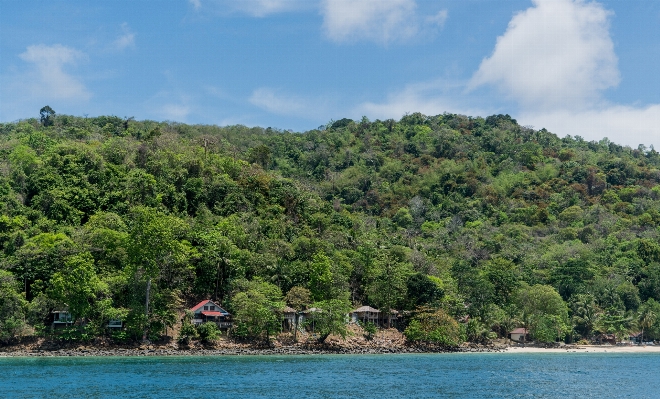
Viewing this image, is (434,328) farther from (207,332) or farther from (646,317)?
(646,317)

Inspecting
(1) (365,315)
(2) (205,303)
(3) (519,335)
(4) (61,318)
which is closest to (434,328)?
(1) (365,315)

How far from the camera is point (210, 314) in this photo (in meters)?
60.0

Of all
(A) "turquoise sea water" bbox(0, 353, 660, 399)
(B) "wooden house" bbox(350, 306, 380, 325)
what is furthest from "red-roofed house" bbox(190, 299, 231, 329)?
(B) "wooden house" bbox(350, 306, 380, 325)

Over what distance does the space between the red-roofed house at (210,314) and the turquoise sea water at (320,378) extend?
24.7 feet

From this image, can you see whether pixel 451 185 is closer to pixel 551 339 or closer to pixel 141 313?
pixel 551 339

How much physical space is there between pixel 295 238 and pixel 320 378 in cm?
3357

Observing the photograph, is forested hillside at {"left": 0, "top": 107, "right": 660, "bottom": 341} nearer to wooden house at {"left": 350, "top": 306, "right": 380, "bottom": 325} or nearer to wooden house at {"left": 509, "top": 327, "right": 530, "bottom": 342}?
wooden house at {"left": 350, "top": 306, "right": 380, "bottom": 325}

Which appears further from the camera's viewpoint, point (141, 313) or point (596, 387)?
point (141, 313)

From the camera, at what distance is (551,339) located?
71.1m

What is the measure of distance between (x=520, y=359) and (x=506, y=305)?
52.0 ft

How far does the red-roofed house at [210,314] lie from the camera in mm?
59753

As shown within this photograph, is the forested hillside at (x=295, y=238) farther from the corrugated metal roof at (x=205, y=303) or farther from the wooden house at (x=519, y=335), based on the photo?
the wooden house at (x=519, y=335)

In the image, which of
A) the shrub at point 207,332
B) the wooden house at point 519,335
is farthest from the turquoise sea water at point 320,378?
the wooden house at point 519,335

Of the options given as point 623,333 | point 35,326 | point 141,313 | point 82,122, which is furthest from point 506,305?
point 82,122
